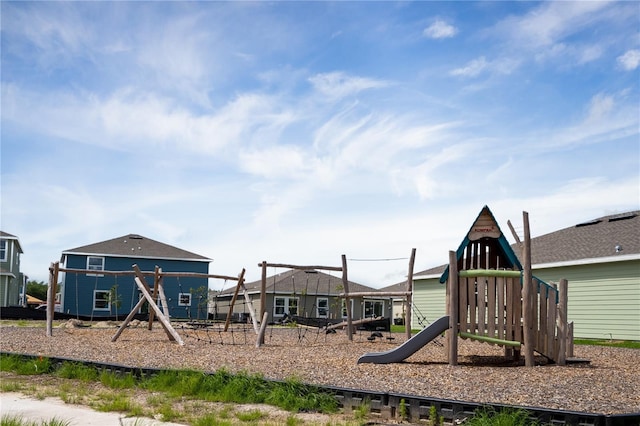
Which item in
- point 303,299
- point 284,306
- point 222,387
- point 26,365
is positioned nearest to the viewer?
→ point 222,387

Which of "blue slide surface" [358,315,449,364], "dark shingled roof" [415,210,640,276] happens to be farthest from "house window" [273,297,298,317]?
"blue slide surface" [358,315,449,364]

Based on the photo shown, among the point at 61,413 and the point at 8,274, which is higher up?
the point at 8,274

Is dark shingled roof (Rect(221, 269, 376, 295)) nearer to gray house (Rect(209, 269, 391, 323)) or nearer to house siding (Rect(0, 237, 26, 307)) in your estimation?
gray house (Rect(209, 269, 391, 323))

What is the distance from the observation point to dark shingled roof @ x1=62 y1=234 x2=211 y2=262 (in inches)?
1743

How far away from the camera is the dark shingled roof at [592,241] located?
2242 centimetres

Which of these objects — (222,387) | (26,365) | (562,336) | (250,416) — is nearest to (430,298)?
(562,336)

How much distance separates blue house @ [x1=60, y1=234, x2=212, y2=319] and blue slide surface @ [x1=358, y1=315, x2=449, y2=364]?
1242 inches

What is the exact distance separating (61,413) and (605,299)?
63.4ft

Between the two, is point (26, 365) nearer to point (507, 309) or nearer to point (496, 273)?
point (496, 273)

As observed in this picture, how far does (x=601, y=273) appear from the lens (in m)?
22.5

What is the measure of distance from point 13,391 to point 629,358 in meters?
12.0

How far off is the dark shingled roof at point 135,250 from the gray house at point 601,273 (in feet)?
85.3

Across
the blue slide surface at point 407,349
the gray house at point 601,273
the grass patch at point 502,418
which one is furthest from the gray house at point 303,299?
the grass patch at point 502,418

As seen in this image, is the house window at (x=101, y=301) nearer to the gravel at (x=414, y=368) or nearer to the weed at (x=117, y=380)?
the gravel at (x=414, y=368)
